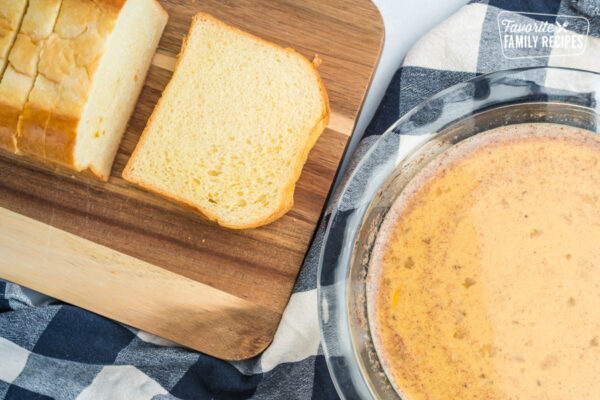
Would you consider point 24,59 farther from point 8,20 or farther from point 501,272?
point 501,272

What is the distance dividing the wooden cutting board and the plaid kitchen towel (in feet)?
0.19

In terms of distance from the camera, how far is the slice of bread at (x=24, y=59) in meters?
1.72

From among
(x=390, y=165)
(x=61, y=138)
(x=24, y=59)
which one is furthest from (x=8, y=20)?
(x=390, y=165)

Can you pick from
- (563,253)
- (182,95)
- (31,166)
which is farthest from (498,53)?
(31,166)

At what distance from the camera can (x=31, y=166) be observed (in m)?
1.95

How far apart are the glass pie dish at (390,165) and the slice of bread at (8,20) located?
3.59 ft

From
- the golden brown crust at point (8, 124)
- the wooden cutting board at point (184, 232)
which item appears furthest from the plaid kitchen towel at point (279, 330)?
the golden brown crust at point (8, 124)

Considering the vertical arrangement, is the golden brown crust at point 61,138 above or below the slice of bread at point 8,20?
below

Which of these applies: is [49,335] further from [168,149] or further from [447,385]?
[447,385]

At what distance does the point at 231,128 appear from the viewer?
1828 mm

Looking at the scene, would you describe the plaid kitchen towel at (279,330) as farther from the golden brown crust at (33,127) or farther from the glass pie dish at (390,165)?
the golden brown crust at (33,127)

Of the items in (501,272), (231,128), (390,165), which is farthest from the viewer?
(231,128)

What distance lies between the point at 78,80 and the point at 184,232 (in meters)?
0.57

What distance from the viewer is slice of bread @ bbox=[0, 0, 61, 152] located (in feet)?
5.66
